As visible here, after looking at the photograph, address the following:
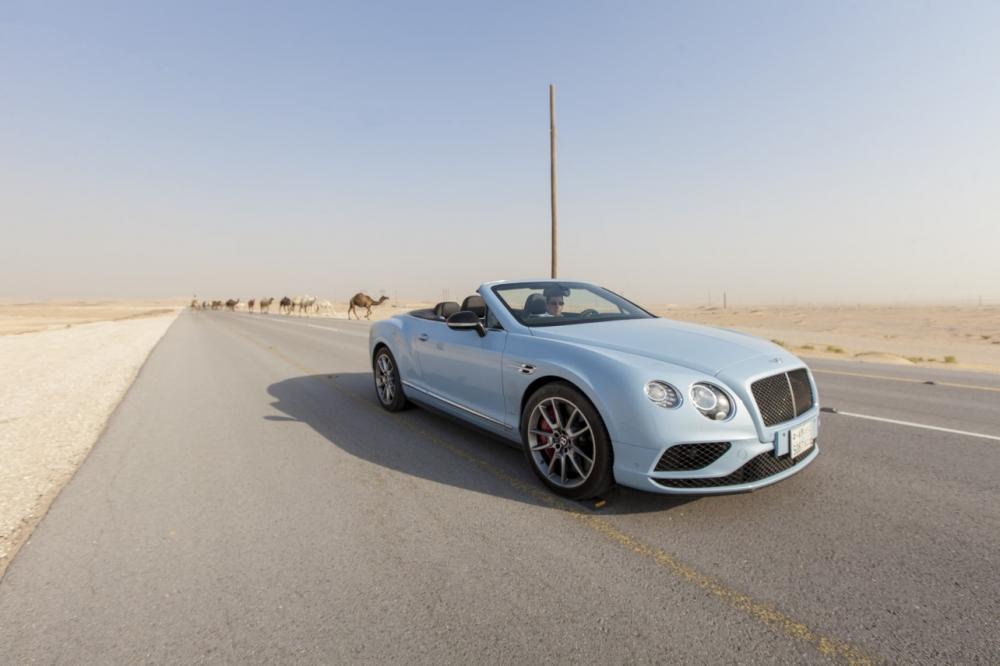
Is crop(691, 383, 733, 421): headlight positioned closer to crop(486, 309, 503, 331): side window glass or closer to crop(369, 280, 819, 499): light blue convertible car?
crop(369, 280, 819, 499): light blue convertible car

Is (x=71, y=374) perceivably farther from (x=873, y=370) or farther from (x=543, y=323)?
(x=873, y=370)

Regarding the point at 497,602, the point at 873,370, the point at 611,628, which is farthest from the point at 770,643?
the point at 873,370

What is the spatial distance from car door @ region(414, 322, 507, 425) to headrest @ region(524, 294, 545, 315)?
16.0 inches

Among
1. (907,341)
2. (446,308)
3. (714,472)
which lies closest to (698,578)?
(714,472)

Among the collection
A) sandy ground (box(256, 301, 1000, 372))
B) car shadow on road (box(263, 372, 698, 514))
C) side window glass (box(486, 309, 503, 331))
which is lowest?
sandy ground (box(256, 301, 1000, 372))

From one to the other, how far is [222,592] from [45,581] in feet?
3.25

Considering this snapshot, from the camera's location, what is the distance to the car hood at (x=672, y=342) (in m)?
3.32

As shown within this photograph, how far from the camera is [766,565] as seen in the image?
260 centimetres

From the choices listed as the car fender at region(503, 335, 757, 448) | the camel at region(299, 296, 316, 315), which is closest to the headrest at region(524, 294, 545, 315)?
the car fender at region(503, 335, 757, 448)

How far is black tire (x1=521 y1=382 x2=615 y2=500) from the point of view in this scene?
3230 millimetres

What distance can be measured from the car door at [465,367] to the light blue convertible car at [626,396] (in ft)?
0.05

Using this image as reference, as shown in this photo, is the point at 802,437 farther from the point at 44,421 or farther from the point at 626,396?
the point at 44,421

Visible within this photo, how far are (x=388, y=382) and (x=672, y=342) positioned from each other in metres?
3.71

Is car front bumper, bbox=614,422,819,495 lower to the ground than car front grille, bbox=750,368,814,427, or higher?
lower
